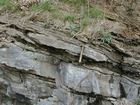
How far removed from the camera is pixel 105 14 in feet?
16.6

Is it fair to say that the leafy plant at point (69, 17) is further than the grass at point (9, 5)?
No

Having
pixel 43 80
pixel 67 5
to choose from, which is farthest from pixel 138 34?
pixel 43 80

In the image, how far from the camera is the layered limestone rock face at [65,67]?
4.55 meters

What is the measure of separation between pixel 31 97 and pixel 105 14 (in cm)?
250

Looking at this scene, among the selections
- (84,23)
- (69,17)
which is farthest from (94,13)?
(69,17)

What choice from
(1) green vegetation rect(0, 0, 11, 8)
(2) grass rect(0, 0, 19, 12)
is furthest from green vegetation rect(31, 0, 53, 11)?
(1) green vegetation rect(0, 0, 11, 8)

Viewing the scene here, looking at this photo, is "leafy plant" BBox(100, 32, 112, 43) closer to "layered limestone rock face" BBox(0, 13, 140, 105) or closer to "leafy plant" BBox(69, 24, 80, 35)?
"layered limestone rock face" BBox(0, 13, 140, 105)

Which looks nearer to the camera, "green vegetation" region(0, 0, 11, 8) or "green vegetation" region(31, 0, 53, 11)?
"green vegetation" region(31, 0, 53, 11)

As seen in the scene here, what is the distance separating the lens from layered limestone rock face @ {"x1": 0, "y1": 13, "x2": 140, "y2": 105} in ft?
14.9

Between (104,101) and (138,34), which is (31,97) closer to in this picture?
(104,101)

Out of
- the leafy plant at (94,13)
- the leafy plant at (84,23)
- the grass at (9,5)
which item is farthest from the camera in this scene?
the grass at (9,5)

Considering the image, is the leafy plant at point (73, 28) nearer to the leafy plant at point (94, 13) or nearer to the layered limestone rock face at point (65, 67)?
the layered limestone rock face at point (65, 67)

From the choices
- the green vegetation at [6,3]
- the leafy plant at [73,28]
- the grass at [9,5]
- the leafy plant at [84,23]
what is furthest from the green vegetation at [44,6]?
the leafy plant at [84,23]

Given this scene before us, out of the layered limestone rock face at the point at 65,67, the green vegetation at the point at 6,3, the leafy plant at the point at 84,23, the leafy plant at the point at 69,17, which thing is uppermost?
the green vegetation at the point at 6,3
